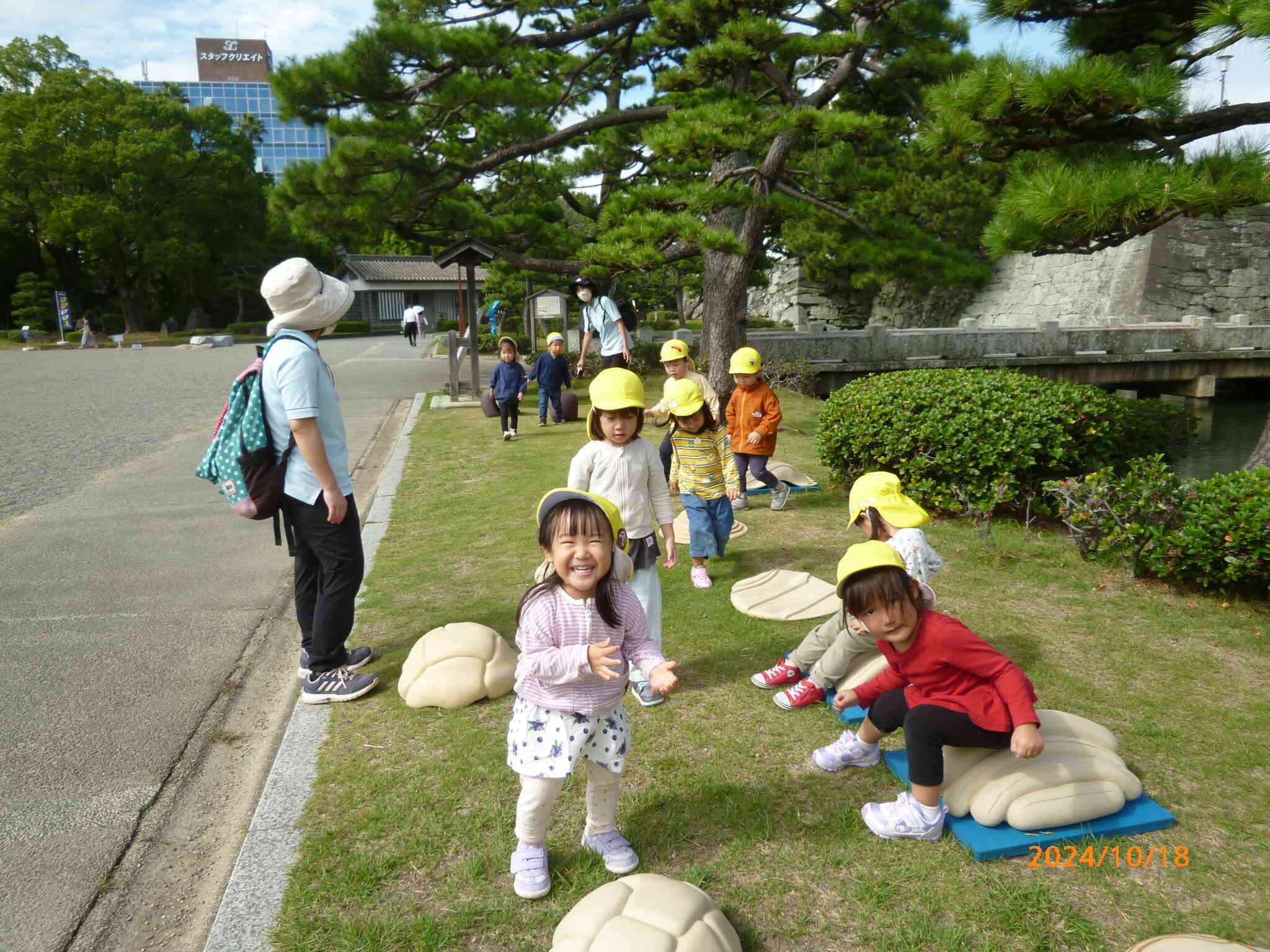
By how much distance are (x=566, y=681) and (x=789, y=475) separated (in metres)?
5.53

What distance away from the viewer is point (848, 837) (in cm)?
261

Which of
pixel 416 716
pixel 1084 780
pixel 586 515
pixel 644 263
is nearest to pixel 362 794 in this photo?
pixel 416 716

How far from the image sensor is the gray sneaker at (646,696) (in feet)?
11.5

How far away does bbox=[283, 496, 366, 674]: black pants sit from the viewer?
3418mm

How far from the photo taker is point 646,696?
3.52 metres

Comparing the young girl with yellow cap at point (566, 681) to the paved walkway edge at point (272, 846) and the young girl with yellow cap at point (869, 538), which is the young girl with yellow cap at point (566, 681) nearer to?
the paved walkway edge at point (272, 846)

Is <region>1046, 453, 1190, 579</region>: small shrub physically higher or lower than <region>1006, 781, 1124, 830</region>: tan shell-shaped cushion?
higher

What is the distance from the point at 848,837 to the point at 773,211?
929cm

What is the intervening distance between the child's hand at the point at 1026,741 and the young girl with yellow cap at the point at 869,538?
742mm

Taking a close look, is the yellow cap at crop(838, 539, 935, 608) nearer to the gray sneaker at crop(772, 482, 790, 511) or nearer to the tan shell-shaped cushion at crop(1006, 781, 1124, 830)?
the tan shell-shaped cushion at crop(1006, 781, 1124, 830)

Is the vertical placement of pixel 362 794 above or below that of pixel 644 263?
below

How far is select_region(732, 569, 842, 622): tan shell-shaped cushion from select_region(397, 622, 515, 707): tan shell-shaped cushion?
1421mm

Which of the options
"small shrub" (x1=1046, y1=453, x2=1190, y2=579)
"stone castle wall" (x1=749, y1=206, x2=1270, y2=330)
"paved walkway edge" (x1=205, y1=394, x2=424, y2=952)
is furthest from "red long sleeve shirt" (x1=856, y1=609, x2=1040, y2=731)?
"stone castle wall" (x1=749, y1=206, x2=1270, y2=330)

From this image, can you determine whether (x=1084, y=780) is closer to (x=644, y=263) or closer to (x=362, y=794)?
(x=362, y=794)
